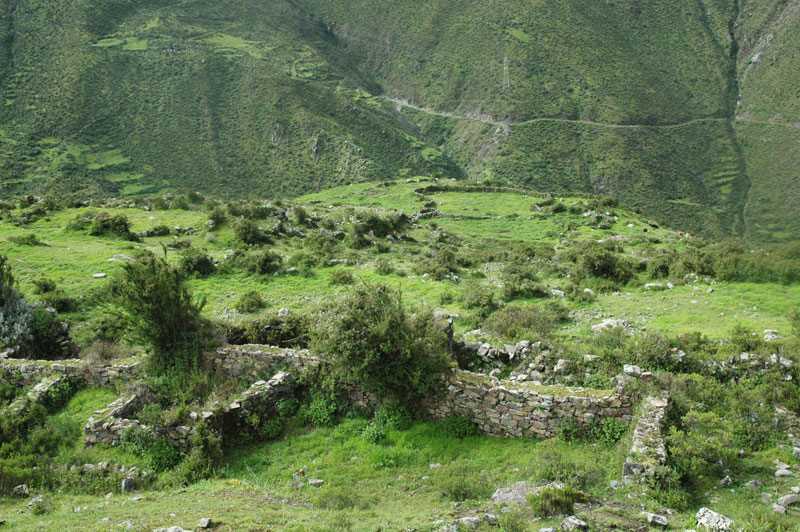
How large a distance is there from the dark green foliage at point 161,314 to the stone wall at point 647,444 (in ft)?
31.5

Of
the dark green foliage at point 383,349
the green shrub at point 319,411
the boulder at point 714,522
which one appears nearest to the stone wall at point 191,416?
the green shrub at point 319,411

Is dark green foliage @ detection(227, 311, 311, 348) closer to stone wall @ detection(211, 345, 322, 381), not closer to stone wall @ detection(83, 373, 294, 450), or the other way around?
stone wall @ detection(211, 345, 322, 381)

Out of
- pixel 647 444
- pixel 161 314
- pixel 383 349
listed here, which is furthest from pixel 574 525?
pixel 161 314

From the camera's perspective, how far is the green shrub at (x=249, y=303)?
608 inches

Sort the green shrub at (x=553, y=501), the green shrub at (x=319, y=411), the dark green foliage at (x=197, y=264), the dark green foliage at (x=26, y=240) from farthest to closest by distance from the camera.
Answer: the dark green foliage at (x=26, y=240) → the dark green foliage at (x=197, y=264) → the green shrub at (x=319, y=411) → the green shrub at (x=553, y=501)

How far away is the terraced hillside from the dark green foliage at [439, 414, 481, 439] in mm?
66526

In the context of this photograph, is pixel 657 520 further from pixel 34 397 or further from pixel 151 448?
pixel 34 397

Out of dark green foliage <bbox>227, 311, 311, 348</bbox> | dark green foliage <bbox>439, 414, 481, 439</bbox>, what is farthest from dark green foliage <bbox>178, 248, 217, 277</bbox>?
dark green foliage <bbox>439, 414, 481, 439</bbox>

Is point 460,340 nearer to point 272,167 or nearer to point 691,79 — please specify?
point 272,167

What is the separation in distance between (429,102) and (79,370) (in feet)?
447

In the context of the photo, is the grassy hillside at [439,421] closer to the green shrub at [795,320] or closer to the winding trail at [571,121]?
the green shrub at [795,320]

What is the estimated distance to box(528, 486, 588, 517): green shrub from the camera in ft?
21.7

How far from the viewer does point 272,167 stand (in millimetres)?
80875

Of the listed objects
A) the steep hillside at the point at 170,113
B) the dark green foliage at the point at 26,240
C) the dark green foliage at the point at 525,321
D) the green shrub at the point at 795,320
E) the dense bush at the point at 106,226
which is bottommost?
the dark green foliage at the point at 525,321
